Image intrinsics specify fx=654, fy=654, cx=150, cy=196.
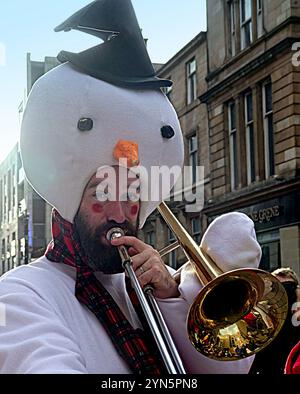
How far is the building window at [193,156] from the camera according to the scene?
3.95ft

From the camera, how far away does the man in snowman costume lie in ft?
2.41

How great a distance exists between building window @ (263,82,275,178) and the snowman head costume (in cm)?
76

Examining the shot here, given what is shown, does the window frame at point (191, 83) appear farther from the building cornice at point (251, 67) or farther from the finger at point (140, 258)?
the finger at point (140, 258)

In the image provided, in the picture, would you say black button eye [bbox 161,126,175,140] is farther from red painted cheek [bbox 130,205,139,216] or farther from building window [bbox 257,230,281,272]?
building window [bbox 257,230,281,272]

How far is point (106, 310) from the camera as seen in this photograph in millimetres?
748

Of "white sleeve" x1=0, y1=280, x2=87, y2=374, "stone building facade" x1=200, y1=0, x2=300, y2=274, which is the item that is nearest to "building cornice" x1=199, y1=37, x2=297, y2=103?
"stone building facade" x1=200, y1=0, x2=300, y2=274

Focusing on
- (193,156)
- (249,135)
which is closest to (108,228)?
(193,156)

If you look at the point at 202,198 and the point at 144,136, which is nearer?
the point at 144,136

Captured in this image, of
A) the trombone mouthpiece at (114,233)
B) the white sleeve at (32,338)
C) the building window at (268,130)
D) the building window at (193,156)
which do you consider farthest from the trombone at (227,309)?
the building window at (268,130)

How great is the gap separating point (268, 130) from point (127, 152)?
0.88 m

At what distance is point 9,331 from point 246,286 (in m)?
0.29

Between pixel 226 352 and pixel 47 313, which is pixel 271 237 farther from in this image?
pixel 47 313

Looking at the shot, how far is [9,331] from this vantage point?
63 centimetres
